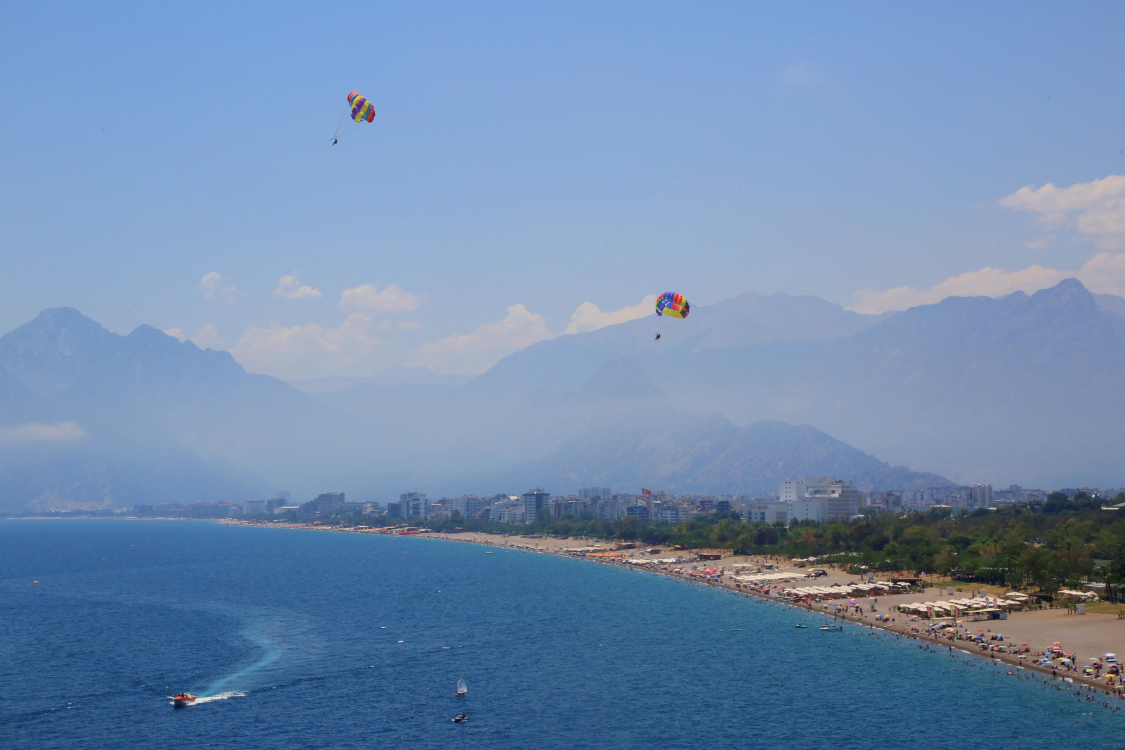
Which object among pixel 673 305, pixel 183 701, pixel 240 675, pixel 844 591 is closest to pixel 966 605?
pixel 844 591

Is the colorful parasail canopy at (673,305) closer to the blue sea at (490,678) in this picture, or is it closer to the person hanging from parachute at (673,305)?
the person hanging from parachute at (673,305)

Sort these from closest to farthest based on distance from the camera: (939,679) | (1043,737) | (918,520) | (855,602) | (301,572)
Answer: (1043,737), (939,679), (855,602), (301,572), (918,520)

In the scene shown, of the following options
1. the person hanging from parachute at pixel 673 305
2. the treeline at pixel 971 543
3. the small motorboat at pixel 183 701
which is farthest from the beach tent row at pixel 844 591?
the small motorboat at pixel 183 701

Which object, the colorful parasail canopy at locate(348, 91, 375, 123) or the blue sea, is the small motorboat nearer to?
the blue sea

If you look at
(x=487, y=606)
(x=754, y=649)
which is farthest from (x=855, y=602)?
(x=487, y=606)

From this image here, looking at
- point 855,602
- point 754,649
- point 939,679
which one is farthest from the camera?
point 855,602

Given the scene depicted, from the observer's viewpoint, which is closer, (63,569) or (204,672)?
(204,672)

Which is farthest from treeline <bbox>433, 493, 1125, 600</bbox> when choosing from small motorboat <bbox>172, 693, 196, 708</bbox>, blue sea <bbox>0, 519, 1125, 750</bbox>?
small motorboat <bbox>172, 693, 196, 708</bbox>

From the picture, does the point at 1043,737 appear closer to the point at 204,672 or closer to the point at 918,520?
the point at 204,672
